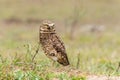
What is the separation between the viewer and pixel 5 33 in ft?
66.1

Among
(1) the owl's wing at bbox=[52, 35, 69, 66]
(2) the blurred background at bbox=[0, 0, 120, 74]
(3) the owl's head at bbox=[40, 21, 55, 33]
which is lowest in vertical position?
(1) the owl's wing at bbox=[52, 35, 69, 66]

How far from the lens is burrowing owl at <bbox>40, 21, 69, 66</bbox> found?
8078 millimetres

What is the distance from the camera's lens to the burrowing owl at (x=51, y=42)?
8078mm

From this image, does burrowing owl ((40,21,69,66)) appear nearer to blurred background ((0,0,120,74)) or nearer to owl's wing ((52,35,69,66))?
owl's wing ((52,35,69,66))

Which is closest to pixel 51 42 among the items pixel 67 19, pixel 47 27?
pixel 47 27

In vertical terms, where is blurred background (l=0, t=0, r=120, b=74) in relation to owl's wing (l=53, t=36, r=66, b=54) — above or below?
above

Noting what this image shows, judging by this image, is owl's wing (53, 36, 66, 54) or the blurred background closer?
owl's wing (53, 36, 66, 54)

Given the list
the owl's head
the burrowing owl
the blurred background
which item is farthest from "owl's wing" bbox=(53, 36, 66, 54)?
the blurred background

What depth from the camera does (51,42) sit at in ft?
26.5

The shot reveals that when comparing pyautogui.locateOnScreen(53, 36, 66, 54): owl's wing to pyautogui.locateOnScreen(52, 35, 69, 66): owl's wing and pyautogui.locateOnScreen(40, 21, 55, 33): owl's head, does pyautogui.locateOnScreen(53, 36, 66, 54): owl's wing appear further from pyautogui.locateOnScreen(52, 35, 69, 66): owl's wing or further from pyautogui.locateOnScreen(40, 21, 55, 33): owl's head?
pyautogui.locateOnScreen(40, 21, 55, 33): owl's head

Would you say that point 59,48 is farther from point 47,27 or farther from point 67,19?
point 67,19

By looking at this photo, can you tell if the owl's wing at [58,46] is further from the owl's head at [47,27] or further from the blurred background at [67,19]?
the blurred background at [67,19]

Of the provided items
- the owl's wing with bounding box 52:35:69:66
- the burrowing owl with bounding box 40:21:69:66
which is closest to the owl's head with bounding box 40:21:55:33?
the burrowing owl with bounding box 40:21:69:66

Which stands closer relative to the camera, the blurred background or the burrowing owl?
the burrowing owl
